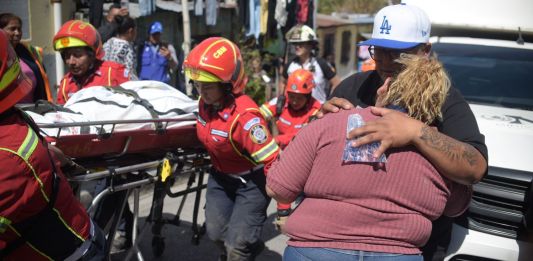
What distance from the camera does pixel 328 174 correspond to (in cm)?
222

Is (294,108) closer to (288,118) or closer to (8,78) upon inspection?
(288,118)

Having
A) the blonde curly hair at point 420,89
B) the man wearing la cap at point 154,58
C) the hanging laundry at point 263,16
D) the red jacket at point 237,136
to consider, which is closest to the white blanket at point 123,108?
the red jacket at point 237,136

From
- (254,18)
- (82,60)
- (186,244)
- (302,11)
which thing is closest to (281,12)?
(254,18)

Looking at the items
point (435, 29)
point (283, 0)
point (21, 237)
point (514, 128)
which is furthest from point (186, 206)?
point (283, 0)

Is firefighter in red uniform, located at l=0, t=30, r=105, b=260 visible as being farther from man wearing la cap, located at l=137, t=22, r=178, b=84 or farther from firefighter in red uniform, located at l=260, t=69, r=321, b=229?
man wearing la cap, located at l=137, t=22, r=178, b=84

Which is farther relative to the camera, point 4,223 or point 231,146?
point 231,146

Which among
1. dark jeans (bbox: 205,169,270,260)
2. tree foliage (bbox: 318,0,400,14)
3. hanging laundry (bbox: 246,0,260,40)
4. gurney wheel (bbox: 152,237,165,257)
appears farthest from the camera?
tree foliage (bbox: 318,0,400,14)

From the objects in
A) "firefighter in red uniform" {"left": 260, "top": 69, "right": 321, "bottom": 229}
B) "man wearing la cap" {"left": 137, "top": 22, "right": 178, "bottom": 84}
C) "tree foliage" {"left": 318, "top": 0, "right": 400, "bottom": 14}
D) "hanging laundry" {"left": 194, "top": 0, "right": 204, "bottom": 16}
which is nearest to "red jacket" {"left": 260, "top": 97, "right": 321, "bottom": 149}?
"firefighter in red uniform" {"left": 260, "top": 69, "right": 321, "bottom": 229}

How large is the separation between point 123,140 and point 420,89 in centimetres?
215

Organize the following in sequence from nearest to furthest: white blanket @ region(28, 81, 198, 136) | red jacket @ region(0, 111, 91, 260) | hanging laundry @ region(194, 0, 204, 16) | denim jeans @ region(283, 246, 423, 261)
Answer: red jacket @ region(0, 111, 91, 260) < denim jeans @ region(283, 246, 423, 261) < white blanket @ region(28, 81, 198, 136) < hanging laundry @ region(194, 0, 204, 16)

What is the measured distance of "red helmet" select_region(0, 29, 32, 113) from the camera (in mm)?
2139

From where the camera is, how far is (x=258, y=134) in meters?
3.78

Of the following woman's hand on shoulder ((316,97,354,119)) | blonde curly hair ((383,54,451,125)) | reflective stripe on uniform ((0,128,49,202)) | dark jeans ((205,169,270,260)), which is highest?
blonde curly hair ((383,54,451,125))

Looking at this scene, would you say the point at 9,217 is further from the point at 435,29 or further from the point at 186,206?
the point at 435,29
